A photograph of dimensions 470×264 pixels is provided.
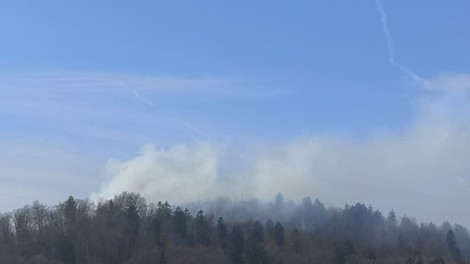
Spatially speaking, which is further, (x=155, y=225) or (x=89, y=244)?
(x=155, y=225)

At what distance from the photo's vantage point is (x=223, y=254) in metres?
135

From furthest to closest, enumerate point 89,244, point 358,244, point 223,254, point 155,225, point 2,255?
point 358,244 < point 155,225 < point 223,254 < point 89,244 < point 2,255

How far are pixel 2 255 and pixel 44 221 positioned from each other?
27497 mm

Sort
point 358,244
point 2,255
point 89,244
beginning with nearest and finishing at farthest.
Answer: point 2,255 → point 89,244 → point 358,244

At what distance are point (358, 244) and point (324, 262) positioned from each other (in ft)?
174

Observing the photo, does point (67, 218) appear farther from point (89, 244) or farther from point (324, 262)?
point (324, 262)

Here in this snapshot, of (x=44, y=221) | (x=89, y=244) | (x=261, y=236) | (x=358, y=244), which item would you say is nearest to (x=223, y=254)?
(x=261, y=236)

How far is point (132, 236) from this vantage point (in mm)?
134375

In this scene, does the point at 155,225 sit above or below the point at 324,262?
above

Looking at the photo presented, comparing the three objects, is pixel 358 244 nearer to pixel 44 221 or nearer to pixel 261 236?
pixel 261 236

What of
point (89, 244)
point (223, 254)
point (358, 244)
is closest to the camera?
point (89, 244)

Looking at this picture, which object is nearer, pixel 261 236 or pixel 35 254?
pixel 35 254

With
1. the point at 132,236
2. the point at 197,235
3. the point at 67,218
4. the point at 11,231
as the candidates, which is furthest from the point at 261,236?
the point at 11,231

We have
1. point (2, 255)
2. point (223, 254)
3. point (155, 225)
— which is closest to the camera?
point (2, 255)
